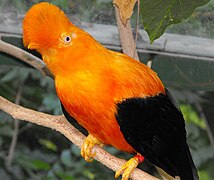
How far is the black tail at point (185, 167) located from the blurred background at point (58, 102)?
55cm

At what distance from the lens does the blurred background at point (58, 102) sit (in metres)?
2.09

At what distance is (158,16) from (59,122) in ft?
1.23

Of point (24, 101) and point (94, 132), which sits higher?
point (94, 132)

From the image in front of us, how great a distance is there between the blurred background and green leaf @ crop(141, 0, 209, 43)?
2.00ft

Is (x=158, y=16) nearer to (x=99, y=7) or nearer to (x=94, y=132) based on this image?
(x=94, y=132)

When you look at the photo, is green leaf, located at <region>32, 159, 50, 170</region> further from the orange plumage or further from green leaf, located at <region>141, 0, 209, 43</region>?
green leaf, located at <region>141, 0, 209, 43</region>

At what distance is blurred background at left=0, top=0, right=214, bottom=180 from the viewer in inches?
82.2

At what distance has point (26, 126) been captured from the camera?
2514 millimetres

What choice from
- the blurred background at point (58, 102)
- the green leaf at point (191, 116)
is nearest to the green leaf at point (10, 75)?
the blurred background at point (58, 102)

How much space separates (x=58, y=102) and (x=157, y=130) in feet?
3.07

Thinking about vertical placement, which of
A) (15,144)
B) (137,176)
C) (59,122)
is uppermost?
(59,122)

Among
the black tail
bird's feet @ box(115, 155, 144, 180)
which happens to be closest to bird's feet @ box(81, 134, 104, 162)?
bird's feet @ box(115, 155, 144, 180)

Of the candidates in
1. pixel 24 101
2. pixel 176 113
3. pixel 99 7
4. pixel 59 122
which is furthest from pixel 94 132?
pixel 24 101

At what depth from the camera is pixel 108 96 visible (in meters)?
1.40
